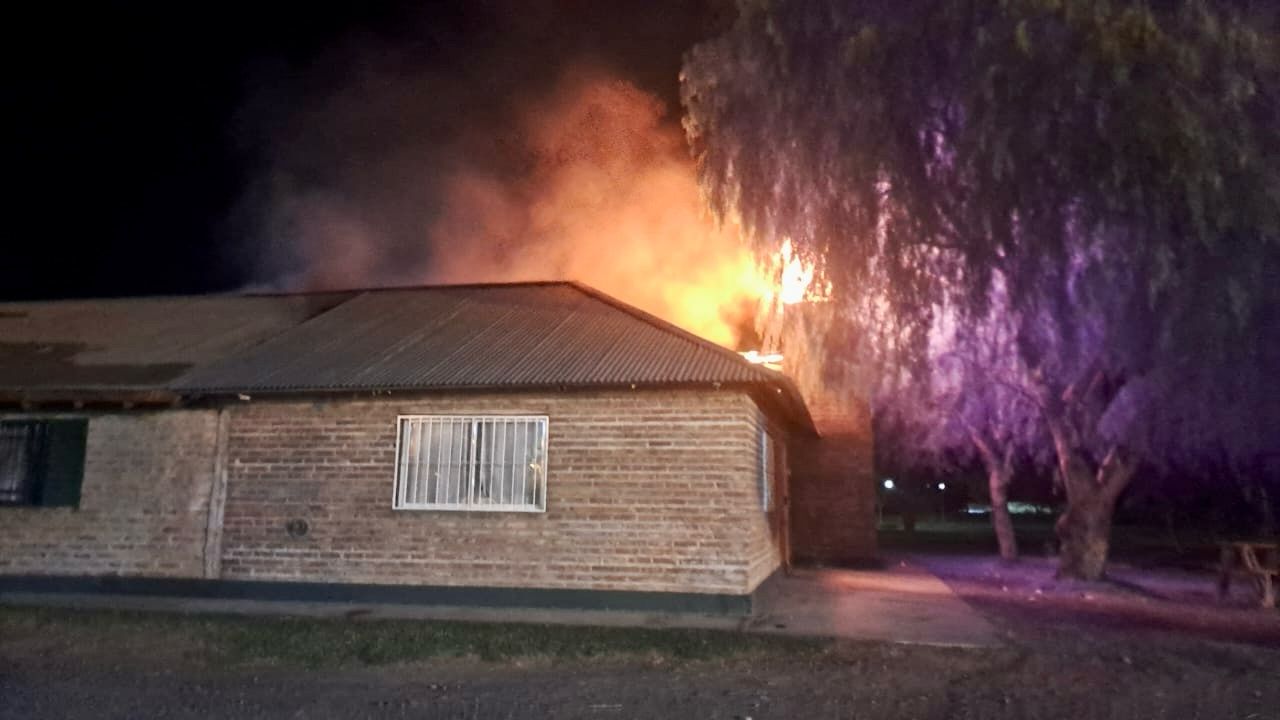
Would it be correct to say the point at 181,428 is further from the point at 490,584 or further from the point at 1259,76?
the point at 1259,76

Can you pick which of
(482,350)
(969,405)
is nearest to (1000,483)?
(969,405)

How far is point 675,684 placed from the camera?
7.21 metres

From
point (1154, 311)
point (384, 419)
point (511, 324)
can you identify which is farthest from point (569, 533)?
point (1154, 311)

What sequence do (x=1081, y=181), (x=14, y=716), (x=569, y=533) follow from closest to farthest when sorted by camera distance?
1. (x=14, y=716)
2. (x=1081, y=181)
3. (x=569, y=533)

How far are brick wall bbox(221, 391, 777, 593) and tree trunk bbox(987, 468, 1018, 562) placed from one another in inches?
500

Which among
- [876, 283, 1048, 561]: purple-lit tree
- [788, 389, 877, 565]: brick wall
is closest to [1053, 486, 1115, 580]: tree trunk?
[876, 283, 1048, 561]: purple-lit tree

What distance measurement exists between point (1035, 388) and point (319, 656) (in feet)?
41.0

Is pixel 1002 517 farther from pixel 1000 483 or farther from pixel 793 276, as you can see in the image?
pixel 793 276

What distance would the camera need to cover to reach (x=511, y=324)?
45.0 ft

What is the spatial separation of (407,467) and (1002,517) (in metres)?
16.9

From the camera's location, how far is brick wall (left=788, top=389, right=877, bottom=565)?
18781mm

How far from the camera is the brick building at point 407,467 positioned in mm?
10891

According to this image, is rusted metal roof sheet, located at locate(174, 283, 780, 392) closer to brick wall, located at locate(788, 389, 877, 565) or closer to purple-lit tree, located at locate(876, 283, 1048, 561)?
purple-lit tree, located at locate(876, 283, 1048, 561)

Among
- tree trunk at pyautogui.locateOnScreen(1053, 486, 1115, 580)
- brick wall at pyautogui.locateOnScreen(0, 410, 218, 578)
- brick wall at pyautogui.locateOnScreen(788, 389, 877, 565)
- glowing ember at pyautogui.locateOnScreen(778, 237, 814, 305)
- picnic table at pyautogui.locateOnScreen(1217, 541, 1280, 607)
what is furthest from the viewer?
brick wall at pyautogui.locateOnScreen(788, 389, 877, 565)
